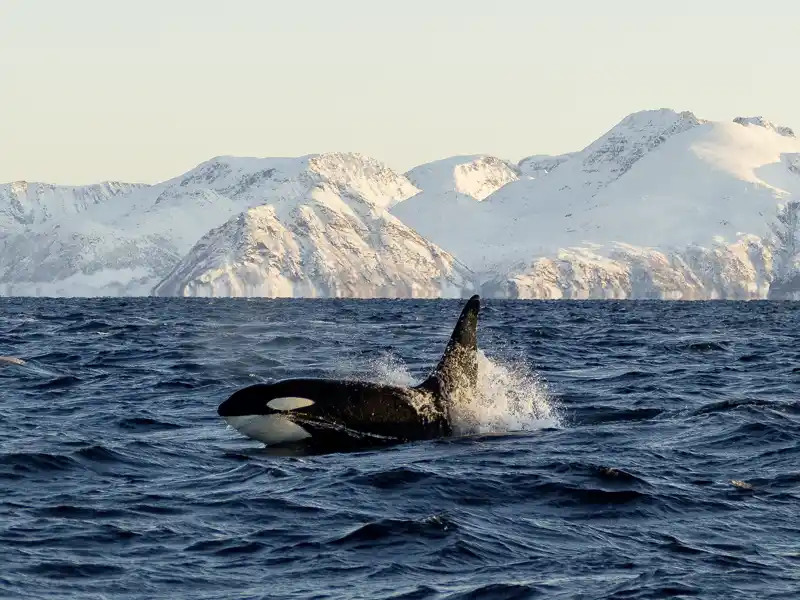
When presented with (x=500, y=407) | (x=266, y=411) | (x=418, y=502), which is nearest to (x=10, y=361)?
(x=500, y=407)

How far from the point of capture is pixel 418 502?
14.5m

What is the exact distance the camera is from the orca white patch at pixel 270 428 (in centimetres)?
1806

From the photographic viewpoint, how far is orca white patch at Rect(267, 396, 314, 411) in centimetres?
1800

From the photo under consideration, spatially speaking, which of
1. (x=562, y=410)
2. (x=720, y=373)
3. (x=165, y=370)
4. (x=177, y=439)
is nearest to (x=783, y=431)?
(x=562, y=410)

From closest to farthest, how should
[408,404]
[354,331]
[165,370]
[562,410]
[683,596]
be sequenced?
1. [683,596]
2. [408,404]
3. [562,410]
4. [165,370]
5. [354,331]

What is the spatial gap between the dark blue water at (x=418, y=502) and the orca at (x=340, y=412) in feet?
1.62

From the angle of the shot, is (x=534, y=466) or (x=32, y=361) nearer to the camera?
(x=534, y=466)

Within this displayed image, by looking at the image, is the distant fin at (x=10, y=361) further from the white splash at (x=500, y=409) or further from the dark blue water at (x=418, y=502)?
the white splash at (x=500, y=409)

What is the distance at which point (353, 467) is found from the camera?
16531mm

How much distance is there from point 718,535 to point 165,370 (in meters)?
21.4

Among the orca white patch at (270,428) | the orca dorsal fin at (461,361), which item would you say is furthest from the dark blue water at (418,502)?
the orca dorsal fin at (461,361)

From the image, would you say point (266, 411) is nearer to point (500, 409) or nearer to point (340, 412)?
point (340, 412)

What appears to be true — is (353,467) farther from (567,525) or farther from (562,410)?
(562,410)

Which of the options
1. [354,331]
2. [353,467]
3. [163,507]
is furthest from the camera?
A: [354,331]
